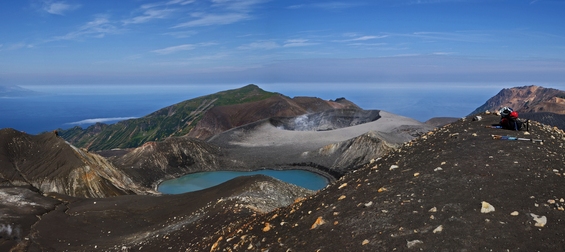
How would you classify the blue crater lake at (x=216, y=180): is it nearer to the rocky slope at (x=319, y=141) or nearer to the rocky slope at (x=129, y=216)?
the rocky slope at (x=319, y=141)

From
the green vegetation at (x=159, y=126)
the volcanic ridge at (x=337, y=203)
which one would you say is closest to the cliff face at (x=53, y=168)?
the volcanic ridge at (x=337, y=203)

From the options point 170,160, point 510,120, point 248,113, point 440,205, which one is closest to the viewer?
point 440,205

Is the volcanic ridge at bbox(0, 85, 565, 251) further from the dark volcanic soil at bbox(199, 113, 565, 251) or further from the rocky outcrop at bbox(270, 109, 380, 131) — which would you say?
the rocky outcrop at bbox(270, 109, 380, 131)

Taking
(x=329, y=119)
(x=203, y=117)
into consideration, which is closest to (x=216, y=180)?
(x=329, y=119)

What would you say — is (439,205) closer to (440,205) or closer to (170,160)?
(440,205)

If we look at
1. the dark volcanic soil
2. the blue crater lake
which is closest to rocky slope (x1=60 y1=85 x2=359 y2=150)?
the blue crater lake

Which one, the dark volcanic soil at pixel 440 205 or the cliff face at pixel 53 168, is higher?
the dark volcanic soil at pixel 440 205

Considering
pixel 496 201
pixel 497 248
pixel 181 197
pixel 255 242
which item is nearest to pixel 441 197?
pixel 496 201

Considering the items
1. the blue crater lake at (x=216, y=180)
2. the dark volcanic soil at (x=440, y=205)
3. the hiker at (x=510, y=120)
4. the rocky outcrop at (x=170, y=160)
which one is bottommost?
the blue crater lake at (x=216, y=180)
